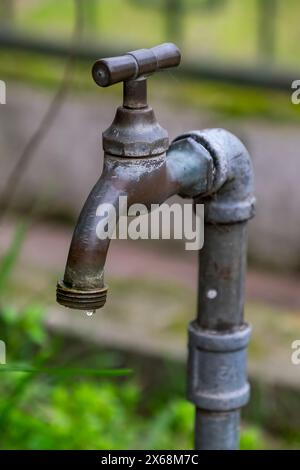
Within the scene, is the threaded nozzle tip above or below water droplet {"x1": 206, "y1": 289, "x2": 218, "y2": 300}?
above

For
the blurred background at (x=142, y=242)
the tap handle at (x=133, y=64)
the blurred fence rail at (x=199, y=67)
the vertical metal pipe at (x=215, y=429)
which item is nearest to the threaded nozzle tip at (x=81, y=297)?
the tap handle at (x=133, y=64)

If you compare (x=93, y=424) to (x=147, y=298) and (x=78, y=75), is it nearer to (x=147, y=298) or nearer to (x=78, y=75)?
(x=147, y=298)

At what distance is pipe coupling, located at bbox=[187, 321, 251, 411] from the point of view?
5.78 ft

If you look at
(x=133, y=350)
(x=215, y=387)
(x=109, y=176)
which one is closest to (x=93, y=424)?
(x=133, y=350)

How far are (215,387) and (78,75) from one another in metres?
2.52

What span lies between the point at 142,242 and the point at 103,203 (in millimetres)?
2605

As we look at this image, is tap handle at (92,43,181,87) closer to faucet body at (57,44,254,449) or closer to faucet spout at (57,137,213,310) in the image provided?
faucet body at (57,44,254,449)

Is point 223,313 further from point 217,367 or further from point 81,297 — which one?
point 81,297

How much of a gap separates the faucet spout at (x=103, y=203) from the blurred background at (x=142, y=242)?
1074 mm

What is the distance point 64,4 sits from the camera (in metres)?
4.17

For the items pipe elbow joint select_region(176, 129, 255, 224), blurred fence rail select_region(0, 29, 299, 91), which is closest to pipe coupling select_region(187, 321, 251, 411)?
pipe elbow joint select_region(176, 129, 255, 224)

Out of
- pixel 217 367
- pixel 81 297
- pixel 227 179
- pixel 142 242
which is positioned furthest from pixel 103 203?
pixel 142 242
